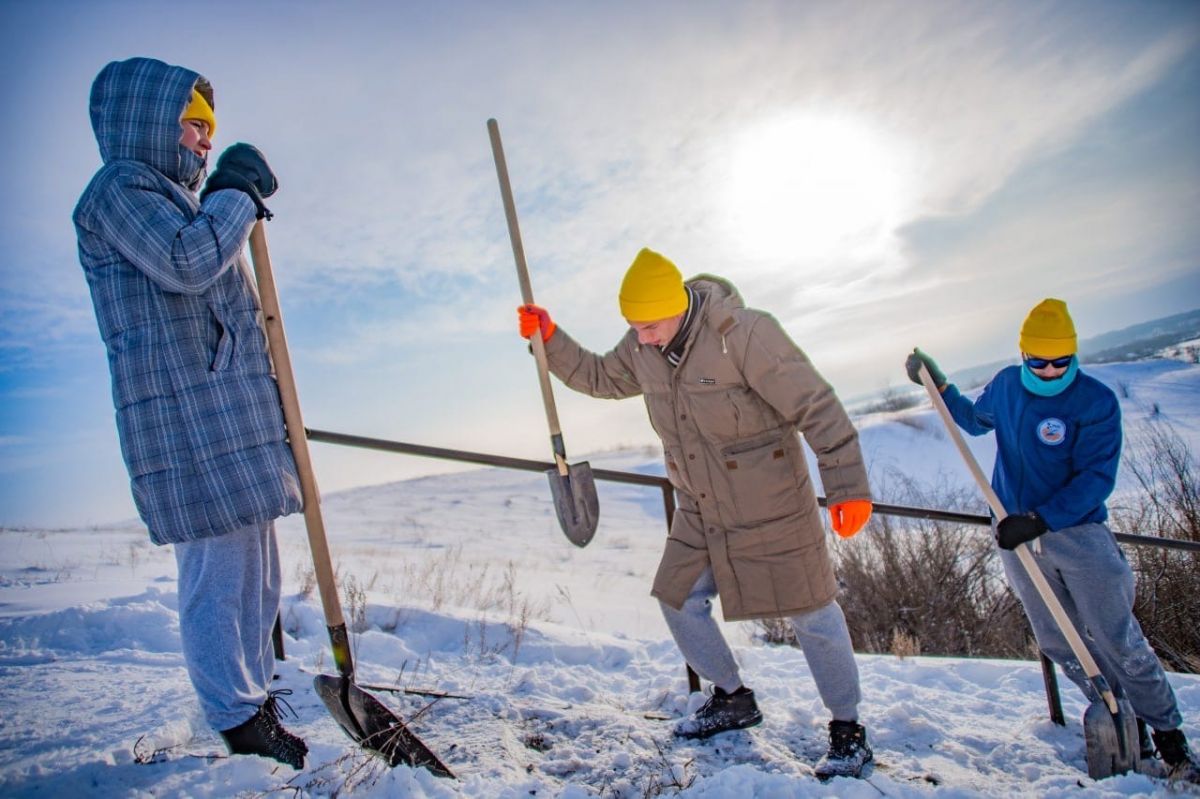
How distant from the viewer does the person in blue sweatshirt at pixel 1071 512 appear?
2.62m

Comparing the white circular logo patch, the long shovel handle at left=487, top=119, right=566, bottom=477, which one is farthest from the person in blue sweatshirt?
the long shovel handle at left=487, top=119, right=566, bottom=477

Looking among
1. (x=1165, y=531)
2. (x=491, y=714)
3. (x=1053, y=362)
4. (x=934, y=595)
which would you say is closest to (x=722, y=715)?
(x=491, y=714)

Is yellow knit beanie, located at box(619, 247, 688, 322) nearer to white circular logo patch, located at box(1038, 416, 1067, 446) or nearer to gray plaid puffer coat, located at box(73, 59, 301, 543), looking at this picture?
gray plaid puffer coat, located at box(73, 59, 301, 543)

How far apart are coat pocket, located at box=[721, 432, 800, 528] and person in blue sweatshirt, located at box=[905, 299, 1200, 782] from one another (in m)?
0.93

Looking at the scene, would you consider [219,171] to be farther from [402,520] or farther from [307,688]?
[402,520]

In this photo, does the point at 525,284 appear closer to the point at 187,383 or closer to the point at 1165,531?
the point at 187,383

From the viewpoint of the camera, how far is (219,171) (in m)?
Result: 2.29

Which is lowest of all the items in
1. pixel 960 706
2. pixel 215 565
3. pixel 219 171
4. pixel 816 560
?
pixel 960 706

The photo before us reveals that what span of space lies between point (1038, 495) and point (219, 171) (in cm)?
331

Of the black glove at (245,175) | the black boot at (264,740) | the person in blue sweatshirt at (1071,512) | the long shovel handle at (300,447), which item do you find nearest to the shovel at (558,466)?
the long shovel handle at (300,447)

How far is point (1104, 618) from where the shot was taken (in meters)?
2.65

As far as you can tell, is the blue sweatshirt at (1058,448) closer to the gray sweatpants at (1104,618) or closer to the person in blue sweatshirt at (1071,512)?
the person in blue sweatshirt at (1071,512)

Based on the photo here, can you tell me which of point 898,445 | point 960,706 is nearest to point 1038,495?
point 960,706

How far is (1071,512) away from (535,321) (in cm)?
228
